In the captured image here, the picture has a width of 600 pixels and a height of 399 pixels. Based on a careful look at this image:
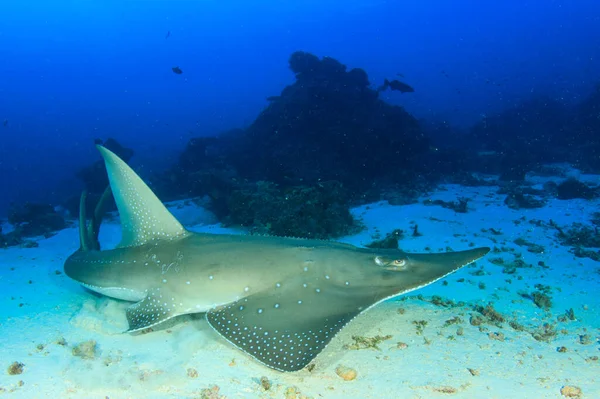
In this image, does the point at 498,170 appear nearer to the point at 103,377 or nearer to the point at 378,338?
the point at 378,338

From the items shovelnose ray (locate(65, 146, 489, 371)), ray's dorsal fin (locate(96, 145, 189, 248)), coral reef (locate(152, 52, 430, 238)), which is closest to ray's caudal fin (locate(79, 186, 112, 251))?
shovelnose ray (locate(65, 146, 489, 371))

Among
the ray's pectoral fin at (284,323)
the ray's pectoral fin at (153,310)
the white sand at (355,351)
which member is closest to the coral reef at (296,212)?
the white sand at (355,351)

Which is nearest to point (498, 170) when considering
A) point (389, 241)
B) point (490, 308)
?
point (389, 241)

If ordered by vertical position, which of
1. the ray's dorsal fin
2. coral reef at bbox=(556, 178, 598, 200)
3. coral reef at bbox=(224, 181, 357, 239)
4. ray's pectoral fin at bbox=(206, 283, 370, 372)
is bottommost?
ray's pectoral fin at bbox=(206, 283, 370, 372)

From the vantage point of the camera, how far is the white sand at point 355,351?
9.64 ft

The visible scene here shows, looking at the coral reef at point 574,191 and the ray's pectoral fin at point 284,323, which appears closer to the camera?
the ray's pectoral fin at point 284,323

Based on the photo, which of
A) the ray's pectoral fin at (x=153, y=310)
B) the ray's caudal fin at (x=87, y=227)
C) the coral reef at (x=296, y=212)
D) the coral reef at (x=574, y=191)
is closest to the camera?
the ray's pectoral fin at (x=153, y=310)

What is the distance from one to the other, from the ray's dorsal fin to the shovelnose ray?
0.04 feet

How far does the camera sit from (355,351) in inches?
137

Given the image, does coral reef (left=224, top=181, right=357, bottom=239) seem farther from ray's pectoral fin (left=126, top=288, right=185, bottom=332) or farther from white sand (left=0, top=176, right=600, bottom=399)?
ray's pectoral fin (left=126, top=288, right=185, bottom=332)

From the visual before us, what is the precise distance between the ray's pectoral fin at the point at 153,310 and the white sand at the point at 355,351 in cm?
23

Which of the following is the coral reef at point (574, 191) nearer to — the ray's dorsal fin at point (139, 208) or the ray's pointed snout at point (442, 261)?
the ray's pointed snout at point (442, 261)

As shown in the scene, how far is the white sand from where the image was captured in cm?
294

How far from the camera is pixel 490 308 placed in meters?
4.23
